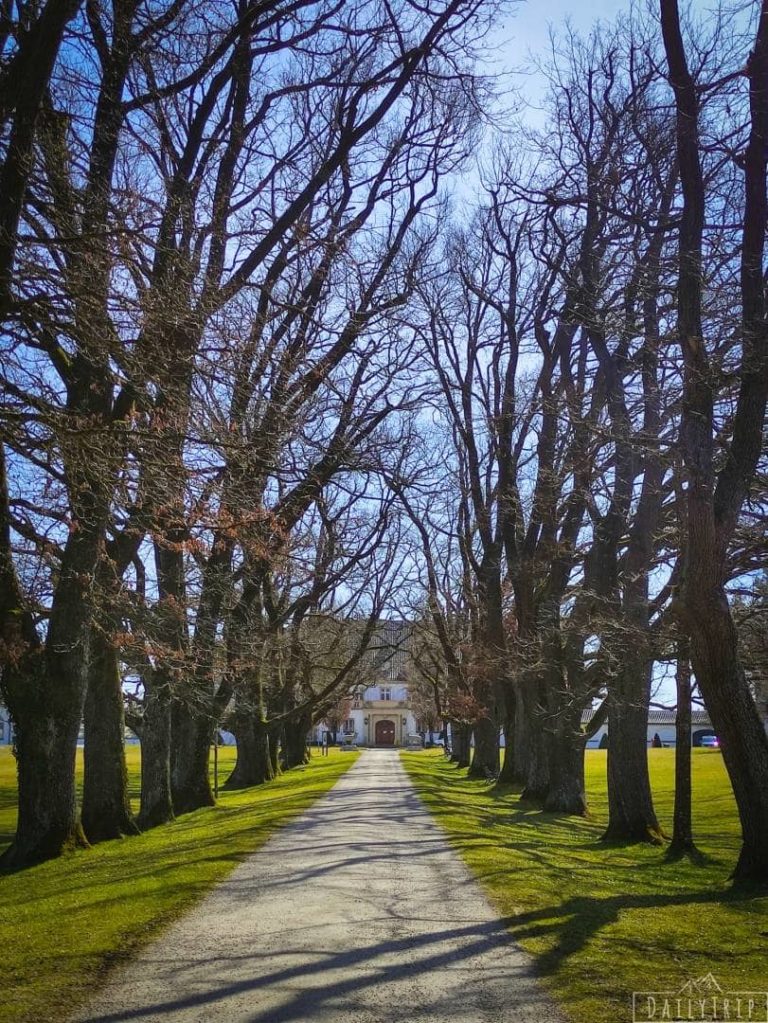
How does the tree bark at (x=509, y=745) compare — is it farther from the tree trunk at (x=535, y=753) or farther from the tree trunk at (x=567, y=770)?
the tree trunk at (x=567, y=770)

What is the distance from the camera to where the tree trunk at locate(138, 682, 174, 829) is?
59.0 ft

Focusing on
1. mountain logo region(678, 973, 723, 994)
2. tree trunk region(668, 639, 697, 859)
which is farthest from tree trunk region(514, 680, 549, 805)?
mountain logo region(678, 973, 723, 994)

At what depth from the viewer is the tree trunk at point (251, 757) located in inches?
1248

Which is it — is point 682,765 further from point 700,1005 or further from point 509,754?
point 509,754

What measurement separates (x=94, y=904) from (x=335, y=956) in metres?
3.14

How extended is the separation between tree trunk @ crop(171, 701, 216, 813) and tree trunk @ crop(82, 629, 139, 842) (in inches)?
245

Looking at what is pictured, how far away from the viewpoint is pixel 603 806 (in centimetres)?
2642

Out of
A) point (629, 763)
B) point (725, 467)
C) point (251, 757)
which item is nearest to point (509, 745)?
point (251, 757)

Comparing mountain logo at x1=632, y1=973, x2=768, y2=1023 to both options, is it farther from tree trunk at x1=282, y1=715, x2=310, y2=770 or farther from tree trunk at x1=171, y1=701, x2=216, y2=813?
tree trunk at x1=282, y1=715, x2=310, y2=770

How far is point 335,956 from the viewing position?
6.70m

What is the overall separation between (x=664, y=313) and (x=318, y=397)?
4.89 m

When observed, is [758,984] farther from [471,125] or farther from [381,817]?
[471,125]

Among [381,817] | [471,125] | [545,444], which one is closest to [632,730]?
[381,817]

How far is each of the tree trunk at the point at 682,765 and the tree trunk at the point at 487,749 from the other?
21.2 m
